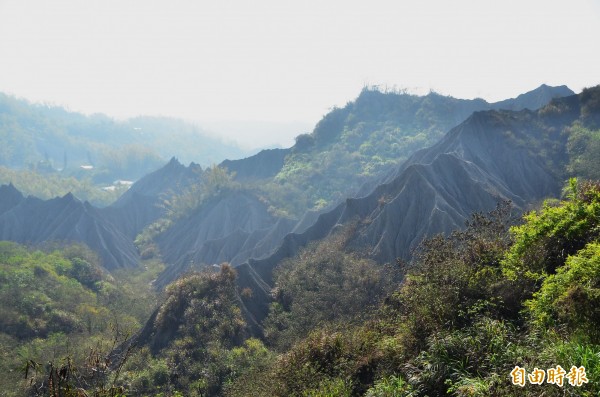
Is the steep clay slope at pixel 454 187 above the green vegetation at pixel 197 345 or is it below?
above

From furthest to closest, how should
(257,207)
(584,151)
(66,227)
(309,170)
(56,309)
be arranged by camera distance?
(309,170), (257,207), (66,227), (584,151), (56,309)

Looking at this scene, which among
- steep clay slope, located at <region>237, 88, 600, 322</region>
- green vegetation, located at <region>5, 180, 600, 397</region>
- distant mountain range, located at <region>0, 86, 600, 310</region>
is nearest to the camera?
green vegetation, located at <region>5, 180, 600, 397</region>

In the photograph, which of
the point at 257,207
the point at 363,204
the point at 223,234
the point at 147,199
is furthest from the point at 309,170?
the point at 363,204

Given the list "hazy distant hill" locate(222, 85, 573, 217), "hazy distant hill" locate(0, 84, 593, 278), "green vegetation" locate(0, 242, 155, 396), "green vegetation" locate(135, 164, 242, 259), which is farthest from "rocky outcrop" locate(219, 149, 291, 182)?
"green vegetation" locate(0, 242, 155, 396)

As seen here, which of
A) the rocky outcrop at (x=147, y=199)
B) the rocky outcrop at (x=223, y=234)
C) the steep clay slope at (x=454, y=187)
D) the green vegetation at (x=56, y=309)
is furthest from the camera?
the rocky outcrop at (x=147, y=199)

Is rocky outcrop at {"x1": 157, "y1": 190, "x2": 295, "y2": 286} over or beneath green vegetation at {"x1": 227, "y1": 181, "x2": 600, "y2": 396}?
beneath

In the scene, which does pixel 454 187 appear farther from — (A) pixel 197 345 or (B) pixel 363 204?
(A) pixel 197 345

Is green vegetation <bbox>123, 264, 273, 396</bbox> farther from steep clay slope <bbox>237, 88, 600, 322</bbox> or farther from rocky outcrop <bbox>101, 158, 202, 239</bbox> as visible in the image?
rocky outcrop <bbox>101, 158, 202, 239</bbox>

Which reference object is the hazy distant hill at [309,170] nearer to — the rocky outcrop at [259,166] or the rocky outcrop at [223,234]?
the rocky outcrop at [259,166]

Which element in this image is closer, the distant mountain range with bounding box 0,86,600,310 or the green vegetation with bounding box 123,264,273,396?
the green vegetation with bounding box 123,264,273,396

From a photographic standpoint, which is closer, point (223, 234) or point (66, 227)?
point (66, 227)

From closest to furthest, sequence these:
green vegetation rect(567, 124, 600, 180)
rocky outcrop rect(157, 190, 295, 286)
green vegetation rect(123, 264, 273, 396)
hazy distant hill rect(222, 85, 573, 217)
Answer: green vegetation rect(123, 264, 273, 396) → green vegetation rect(567, 124, 600, 180) → rocky outcrop rect(157, 190, 295, 286) → hazy distant hill rect(222, 85, 573, 217)

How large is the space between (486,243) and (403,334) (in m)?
5.82

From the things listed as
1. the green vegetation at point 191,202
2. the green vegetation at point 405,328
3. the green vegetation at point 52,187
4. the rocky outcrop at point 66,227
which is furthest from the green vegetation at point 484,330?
the green vegetation at point 52,187
